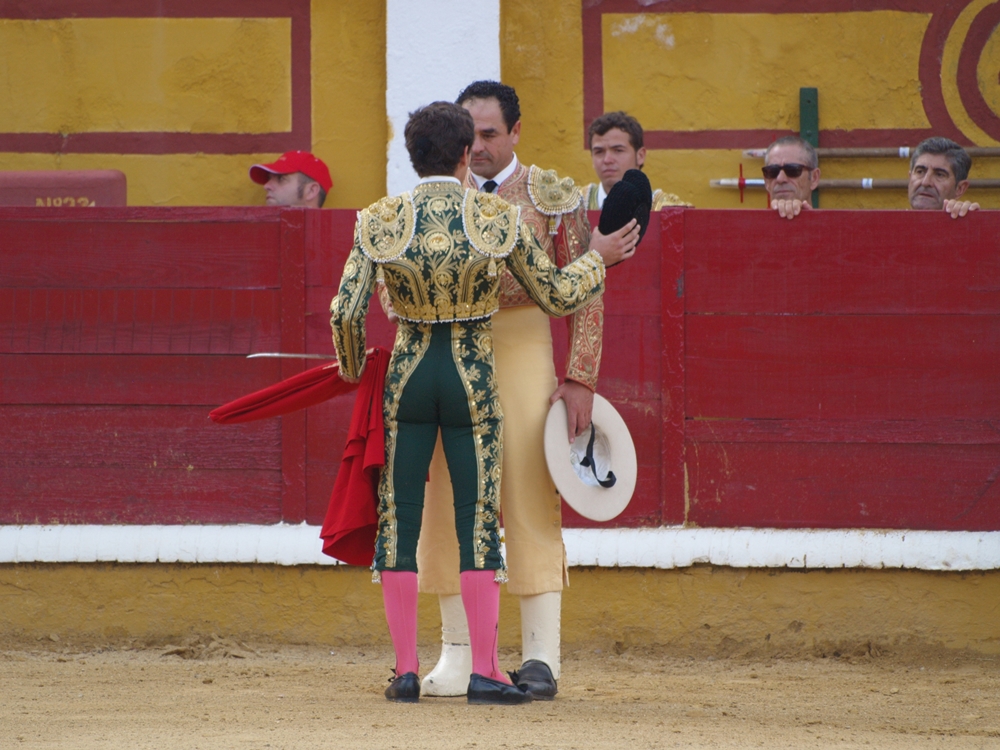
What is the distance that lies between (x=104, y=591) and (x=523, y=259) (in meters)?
2.23

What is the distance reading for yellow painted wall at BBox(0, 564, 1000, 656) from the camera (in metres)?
4.71

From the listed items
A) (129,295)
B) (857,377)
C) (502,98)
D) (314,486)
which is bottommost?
(314,486)

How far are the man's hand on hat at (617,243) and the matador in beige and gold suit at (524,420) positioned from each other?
19cm

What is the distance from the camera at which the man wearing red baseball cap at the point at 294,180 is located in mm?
5867

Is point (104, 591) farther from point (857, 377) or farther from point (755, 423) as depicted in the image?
point (857, 377)

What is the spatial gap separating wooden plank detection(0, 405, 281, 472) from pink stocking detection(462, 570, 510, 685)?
1.54m

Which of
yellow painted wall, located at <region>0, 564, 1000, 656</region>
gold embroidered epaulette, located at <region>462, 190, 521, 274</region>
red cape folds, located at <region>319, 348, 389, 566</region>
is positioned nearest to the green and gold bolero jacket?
gold embroidered epaulette, located at <region>462, 190, 521, 274</region>

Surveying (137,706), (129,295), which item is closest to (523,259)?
(137,706)

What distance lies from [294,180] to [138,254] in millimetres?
1154

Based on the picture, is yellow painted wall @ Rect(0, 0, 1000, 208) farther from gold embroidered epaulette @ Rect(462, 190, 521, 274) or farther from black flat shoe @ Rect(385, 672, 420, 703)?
black flat shoe @ Rect(385, 672, 420, 703)

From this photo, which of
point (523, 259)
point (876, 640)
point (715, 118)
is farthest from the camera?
point (715, 118)

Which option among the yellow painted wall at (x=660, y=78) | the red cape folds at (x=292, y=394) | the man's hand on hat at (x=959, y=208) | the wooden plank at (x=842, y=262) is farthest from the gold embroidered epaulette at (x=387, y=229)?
the yellow painted wall at (x=660, y=78)

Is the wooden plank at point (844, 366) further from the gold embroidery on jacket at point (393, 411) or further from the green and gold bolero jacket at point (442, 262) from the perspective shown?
the gold embroidery on jacket at point (393, 411)

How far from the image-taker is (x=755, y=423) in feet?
15.7
